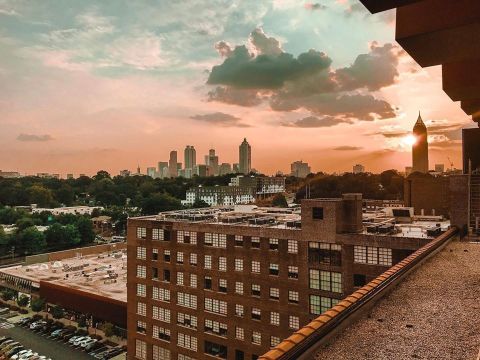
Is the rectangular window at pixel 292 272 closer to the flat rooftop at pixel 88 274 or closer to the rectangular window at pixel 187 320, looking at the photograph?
the rectangular window at pixel 187 320

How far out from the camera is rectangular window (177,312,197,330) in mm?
44319

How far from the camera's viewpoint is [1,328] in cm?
7100

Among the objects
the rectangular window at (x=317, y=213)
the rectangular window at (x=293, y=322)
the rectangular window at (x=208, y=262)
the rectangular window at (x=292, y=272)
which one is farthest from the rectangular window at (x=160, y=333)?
the rectangular window at (x=317, y=213)

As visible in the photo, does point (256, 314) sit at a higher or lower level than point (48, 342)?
higher

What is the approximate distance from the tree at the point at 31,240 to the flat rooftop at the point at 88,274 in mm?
22629

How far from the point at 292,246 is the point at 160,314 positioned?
19231 mm

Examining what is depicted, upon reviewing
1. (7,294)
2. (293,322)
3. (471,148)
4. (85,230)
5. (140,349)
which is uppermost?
(471,148)

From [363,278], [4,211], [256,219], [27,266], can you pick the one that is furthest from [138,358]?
[4,211]

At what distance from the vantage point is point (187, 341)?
44.5 meters

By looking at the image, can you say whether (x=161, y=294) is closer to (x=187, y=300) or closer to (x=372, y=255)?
(x=187, y=300)

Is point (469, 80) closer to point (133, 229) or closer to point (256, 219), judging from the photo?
point (256, 219)

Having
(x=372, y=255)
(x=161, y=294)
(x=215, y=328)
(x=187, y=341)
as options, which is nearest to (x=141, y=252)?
(x=161, y=294)

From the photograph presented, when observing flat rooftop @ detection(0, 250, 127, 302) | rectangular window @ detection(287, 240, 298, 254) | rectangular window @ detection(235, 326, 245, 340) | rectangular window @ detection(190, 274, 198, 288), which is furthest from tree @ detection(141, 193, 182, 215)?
rectangular window @ detection(287, 240, 298, 254)

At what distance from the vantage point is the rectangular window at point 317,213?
3741 cm
